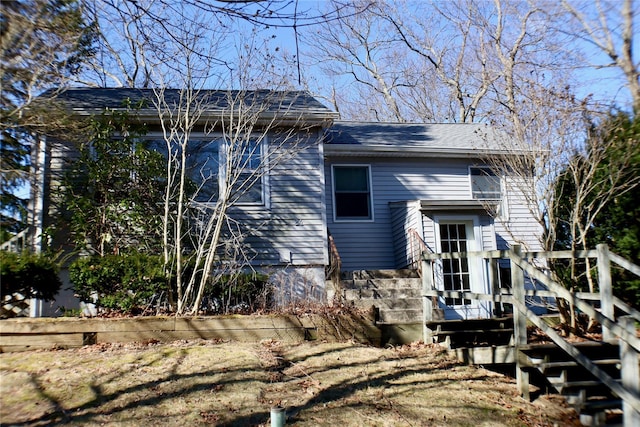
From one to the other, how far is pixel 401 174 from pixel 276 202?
370 centimetres

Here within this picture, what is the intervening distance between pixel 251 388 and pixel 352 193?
7.95 m

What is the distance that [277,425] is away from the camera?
143 inches

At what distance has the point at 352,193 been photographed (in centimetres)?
Result: 1267

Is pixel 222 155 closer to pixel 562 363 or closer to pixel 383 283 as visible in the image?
pixel 383 283

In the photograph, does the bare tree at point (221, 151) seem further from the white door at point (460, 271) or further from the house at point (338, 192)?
the white door at point (460, 271)

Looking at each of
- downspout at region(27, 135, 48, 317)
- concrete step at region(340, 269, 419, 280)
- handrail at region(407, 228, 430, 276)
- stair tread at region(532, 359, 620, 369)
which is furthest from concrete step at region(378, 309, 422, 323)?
downspout at region(27, 135, 48, 317)

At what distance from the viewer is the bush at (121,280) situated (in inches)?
300

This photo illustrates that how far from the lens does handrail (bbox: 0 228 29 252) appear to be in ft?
30.1

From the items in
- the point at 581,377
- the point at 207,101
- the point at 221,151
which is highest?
the point at 207,101

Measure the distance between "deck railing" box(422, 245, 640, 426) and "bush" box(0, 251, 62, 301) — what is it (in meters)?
5.80

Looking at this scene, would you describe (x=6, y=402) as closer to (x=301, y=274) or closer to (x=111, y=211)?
(x=111, y=211)

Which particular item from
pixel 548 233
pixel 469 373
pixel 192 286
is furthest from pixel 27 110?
pixel 548 233

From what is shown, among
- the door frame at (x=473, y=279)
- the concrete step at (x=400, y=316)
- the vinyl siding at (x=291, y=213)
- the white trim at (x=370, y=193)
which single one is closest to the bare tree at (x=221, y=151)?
the vinyl siding at (x=291, y=213)

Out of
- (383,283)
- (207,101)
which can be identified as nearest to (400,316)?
(383,283)
